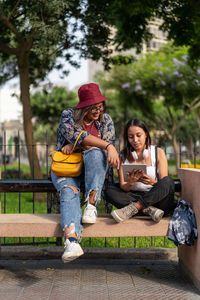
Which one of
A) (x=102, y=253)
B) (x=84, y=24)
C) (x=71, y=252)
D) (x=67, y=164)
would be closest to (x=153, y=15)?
(x=84, y=24)

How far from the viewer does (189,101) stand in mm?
24359

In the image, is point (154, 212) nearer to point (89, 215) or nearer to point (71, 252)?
point (89, 215)

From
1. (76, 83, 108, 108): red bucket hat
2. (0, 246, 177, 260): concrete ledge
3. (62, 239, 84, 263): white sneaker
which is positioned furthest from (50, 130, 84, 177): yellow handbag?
(0, 246, 177, 260): concrete ledge

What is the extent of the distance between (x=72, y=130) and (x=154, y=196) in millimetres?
971

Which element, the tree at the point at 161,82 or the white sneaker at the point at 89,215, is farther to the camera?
the tree at the point at 161,82

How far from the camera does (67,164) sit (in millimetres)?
3738

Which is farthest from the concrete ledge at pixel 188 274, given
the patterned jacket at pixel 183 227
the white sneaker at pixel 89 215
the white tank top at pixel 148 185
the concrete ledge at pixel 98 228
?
the white sneaker at pixel 89 215

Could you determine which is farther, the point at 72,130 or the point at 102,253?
the point at 102,253

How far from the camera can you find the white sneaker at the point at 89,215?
3.44 metres

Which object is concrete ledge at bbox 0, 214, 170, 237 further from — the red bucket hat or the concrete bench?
the red bucket hat

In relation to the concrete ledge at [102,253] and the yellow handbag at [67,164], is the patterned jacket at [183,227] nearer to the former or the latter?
the yellow handbag at [67,164]

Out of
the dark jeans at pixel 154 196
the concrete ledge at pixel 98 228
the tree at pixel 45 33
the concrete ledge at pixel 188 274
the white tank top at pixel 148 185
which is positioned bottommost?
the concrete ledge at pixel 188 274

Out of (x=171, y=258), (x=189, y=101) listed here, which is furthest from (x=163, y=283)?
(x=189, y=101)

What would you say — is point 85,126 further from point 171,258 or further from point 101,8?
point 101,8
